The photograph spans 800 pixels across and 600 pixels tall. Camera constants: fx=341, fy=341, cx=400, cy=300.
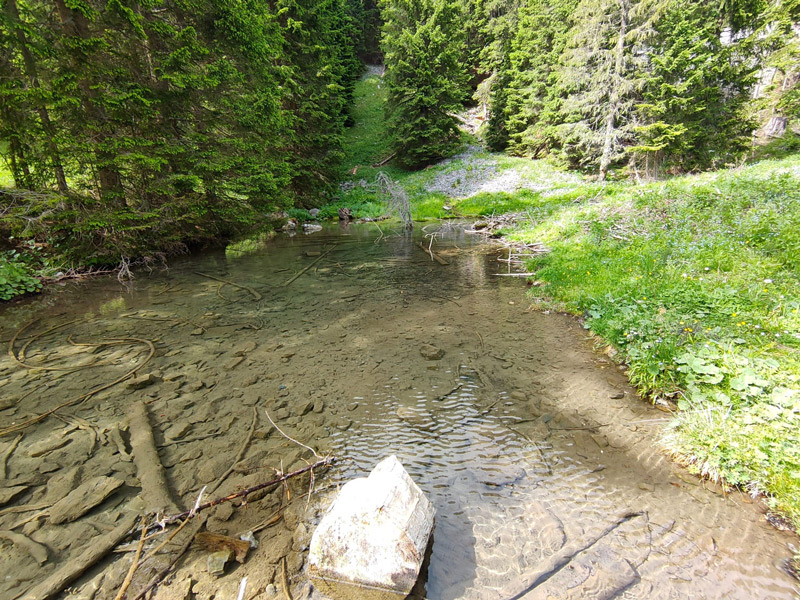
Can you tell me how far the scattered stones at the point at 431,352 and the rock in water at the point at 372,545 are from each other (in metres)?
3.04

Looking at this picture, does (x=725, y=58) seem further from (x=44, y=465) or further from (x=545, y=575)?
(x=44, y=465)

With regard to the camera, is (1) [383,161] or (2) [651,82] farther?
(1) [383,161]

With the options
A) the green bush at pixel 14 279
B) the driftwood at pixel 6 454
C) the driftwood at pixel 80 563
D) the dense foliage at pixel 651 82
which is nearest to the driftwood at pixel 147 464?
the driftwood at pixel 80 563

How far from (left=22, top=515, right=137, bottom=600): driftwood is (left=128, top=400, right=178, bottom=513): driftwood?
205 mm

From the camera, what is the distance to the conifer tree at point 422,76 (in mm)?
26344

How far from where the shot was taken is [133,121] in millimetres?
9797

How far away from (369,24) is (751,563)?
5850 centimetres

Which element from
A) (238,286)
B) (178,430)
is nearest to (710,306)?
(178,430)

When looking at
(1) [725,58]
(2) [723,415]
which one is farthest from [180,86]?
(1) [725,58]

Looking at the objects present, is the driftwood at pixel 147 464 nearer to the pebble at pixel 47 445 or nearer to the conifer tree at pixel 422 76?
the pebble at pixel 47 445

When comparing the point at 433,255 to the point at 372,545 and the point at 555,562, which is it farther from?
the point at 372,545

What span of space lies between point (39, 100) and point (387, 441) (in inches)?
451

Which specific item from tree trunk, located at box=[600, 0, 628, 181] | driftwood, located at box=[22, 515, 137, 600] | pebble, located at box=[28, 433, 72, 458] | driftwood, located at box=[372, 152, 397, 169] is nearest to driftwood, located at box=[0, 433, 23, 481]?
pebble, located at box=[28, 433, 72, 458]

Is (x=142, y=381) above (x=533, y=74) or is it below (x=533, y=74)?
below
